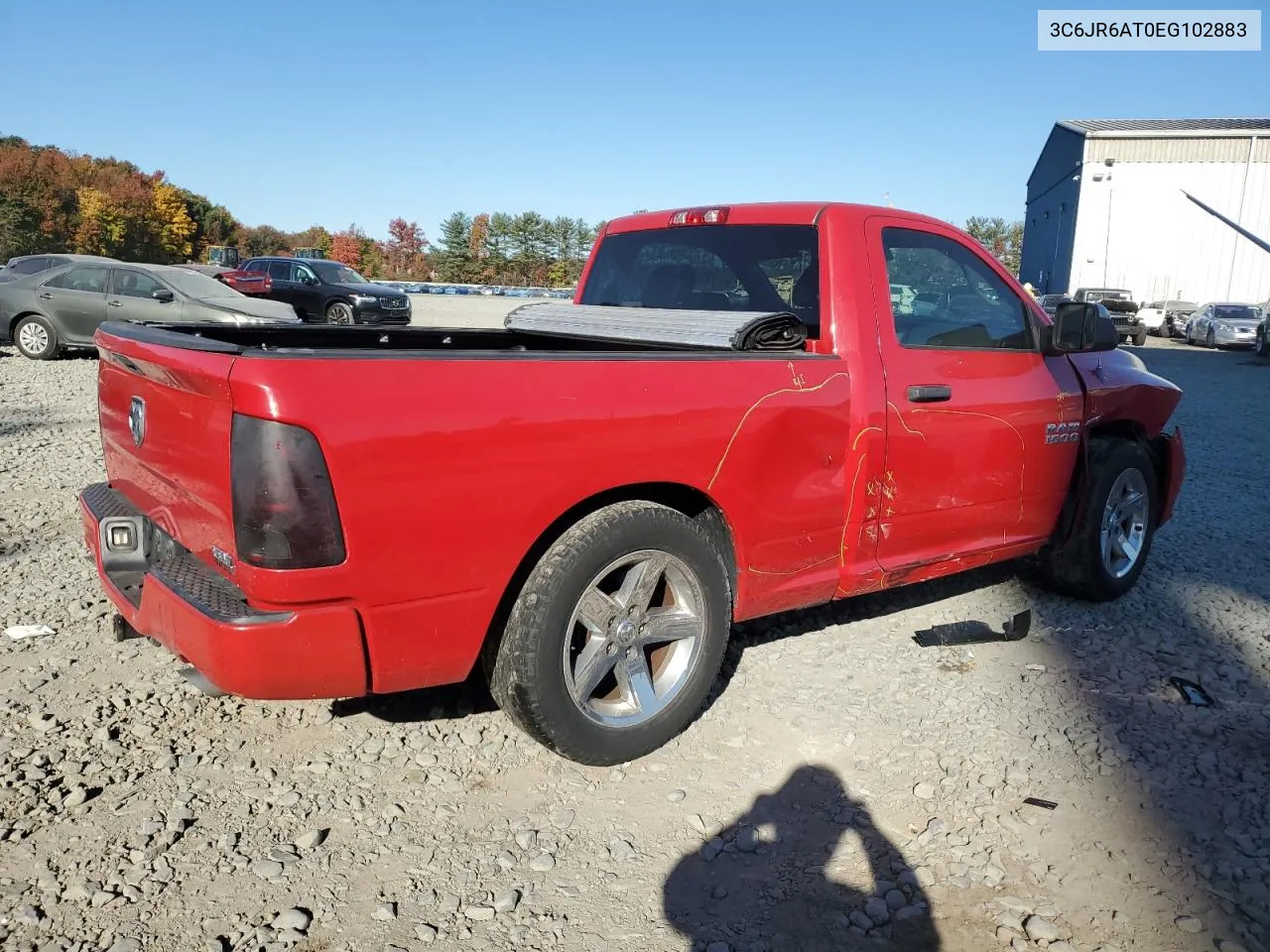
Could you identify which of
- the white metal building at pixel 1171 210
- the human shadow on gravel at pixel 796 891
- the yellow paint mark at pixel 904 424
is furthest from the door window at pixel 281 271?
the white metal building at pixel 1171 210

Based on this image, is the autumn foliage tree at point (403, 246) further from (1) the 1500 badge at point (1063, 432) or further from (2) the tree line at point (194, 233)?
(1) the 1500 badge at point (1063, 432)

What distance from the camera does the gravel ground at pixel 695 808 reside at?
2.38m

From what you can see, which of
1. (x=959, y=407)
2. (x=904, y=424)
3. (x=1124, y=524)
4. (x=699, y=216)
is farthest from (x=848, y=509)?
(x=1124, y=524)

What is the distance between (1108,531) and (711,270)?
2409 millimetres

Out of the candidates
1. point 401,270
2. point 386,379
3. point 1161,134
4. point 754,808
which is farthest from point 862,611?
point 401,270

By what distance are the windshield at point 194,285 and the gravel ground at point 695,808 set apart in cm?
1058

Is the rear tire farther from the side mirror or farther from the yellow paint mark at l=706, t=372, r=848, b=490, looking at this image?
the yellow paint mark at l=706, t=372, r=848, b=490

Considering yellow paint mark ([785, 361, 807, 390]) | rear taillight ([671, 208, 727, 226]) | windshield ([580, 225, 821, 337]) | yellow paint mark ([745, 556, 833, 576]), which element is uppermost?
rear taillight ([671, 208, 727, 226])

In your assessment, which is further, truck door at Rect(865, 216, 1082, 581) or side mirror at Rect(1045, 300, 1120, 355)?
side mirror at Rect(1045, 300, 1120, 355)

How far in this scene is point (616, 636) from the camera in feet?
9.98

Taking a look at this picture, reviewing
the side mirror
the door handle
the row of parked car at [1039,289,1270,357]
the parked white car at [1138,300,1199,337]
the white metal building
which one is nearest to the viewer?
the door handle

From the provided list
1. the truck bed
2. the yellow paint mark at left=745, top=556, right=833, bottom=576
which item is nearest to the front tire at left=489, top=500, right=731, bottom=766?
the yellow paint mark at left=745, top=556, right=833, bottom=576

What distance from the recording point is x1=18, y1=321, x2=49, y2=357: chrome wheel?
13.6 metres

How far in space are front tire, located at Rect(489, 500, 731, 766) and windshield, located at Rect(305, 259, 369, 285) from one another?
71.1 feet
